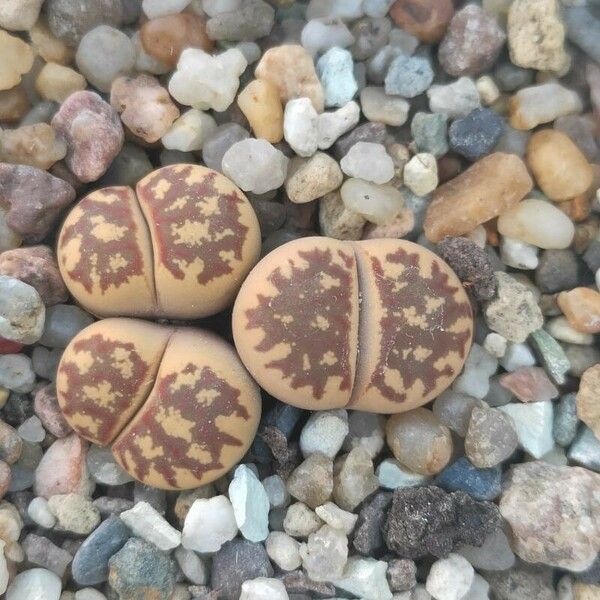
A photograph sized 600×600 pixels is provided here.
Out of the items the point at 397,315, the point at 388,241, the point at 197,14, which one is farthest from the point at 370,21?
the point at 397,315

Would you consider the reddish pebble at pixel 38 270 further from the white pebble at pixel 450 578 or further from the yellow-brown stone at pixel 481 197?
the white pebble at pixel 450 578

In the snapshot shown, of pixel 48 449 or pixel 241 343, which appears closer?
pixel 241 343

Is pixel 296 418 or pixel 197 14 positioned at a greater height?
pixel 197 14

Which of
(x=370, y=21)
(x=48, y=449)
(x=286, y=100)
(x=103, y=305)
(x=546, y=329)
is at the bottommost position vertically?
(x=48, y=449)

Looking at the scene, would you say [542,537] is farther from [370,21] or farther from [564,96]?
[370,21]

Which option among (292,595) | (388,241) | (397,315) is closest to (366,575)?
(292,595)
